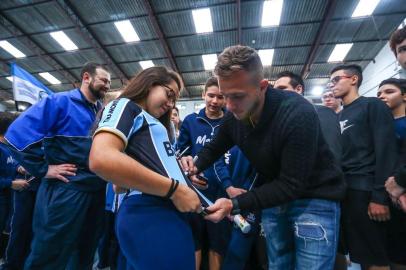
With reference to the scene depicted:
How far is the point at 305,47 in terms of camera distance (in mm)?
9047

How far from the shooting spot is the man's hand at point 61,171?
6.95 feet

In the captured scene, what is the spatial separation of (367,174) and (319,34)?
24.2ft

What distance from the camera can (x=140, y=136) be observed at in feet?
3.72

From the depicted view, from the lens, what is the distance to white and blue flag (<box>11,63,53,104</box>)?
4.20 metres

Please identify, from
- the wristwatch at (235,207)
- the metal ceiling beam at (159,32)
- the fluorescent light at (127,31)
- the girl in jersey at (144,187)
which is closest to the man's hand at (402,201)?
the wristwatch at (235,207)

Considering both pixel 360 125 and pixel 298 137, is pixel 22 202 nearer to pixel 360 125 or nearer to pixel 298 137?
pixel 298 137

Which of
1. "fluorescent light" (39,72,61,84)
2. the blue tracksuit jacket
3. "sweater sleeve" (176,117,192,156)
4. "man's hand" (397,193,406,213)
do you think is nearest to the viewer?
"man's hand" (397,193,406,213)

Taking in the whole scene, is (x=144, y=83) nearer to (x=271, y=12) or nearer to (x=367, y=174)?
(x=367, y=174)

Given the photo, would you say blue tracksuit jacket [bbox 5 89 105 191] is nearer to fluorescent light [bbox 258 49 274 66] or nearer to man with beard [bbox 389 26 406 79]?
man with beard [bbox 389 26 406 79]

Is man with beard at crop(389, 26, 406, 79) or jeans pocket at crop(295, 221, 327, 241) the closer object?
jeans pocket at crop(295, 221, 327, 241)

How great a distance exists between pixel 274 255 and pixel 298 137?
33.3 inches

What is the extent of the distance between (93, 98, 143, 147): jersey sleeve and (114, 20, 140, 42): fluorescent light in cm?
762

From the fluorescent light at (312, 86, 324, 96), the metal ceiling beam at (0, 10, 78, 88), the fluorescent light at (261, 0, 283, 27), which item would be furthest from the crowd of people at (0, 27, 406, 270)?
the fluorescent light at (312, 86, 324, 96)

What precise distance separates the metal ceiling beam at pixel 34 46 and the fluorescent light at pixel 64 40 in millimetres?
951
